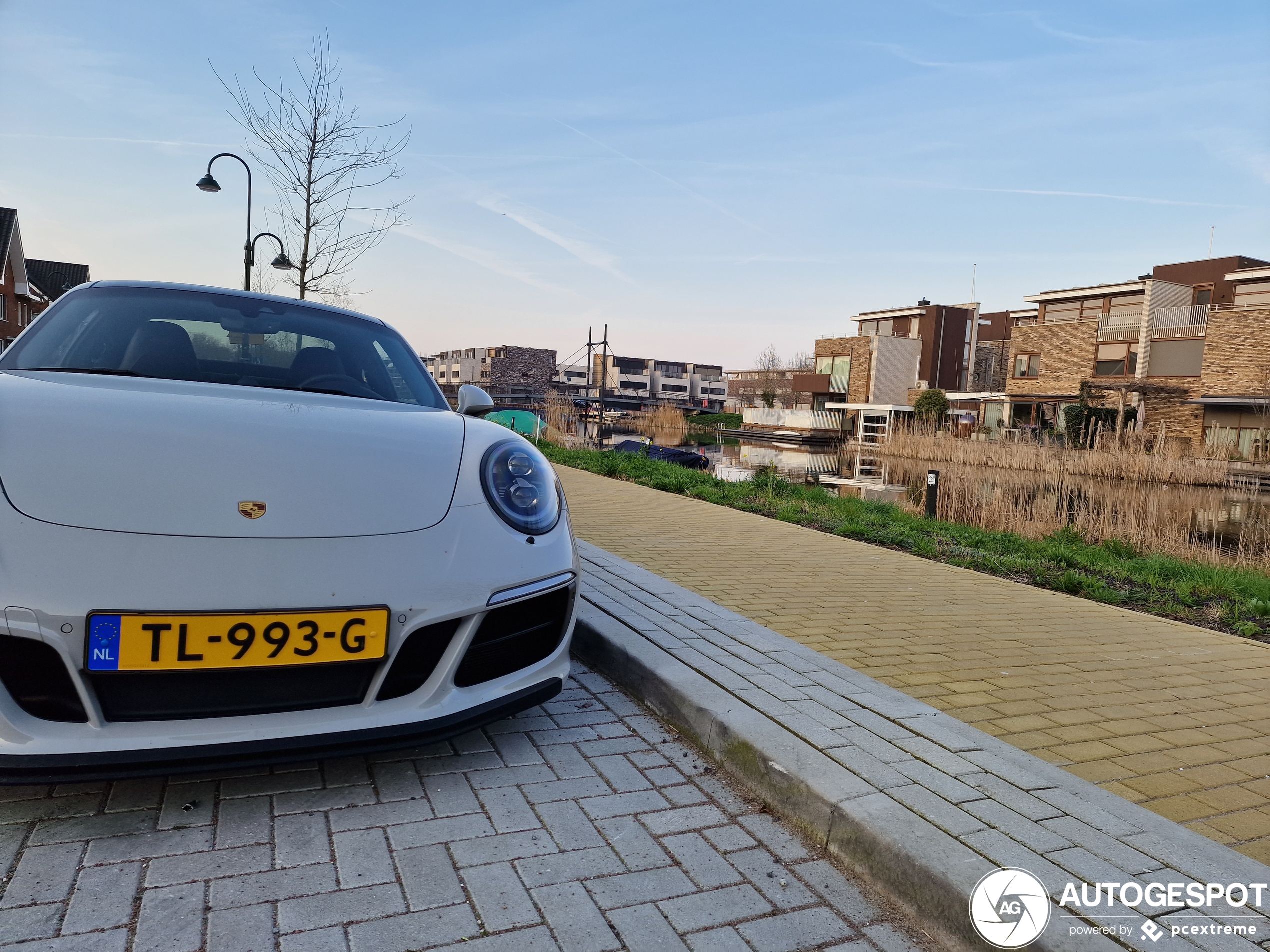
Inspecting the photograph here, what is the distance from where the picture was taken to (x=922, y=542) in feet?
23.9

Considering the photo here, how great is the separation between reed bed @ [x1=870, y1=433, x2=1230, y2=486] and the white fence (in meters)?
31.9

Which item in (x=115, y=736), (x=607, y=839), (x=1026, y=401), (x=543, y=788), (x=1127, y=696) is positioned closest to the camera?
(x=115, y=736)

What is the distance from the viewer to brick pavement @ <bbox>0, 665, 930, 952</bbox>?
153cm

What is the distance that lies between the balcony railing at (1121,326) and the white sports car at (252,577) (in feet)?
151

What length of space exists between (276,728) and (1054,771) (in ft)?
6.93

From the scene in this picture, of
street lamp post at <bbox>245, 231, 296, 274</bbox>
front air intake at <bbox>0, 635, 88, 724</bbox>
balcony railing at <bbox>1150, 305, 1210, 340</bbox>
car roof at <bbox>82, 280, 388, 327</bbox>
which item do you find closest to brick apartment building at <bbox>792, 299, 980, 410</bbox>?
balcony railing at <bbox>1150, 305, 1210, 340</bbox>

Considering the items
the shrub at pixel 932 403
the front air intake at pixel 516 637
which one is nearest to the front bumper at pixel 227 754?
the front air intake at pixel 516 637

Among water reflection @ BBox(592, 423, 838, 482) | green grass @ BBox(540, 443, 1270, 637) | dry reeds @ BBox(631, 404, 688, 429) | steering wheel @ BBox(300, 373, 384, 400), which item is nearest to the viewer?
steering wheel @ BBox(300, 373, 384, 400)

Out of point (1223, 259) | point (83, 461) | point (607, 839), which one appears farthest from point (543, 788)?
point (1223, 259)

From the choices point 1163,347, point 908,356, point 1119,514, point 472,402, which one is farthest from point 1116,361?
point 472,402

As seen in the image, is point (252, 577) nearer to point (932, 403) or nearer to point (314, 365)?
point (314, 365)

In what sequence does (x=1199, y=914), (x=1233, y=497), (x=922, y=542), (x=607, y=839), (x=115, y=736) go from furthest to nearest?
(x=1233, y=497) < (x=922, y=542) < (x=607, y=839) < (x=115, y=736) < (x=1199, y=914)

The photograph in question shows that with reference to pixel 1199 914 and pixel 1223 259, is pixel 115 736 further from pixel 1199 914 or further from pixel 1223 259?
pixel 1223 259

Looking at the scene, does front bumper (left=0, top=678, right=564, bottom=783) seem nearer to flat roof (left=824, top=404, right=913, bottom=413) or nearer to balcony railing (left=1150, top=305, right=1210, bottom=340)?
balcony railing (left=1150, top=305, right=1210, bottom=340)
